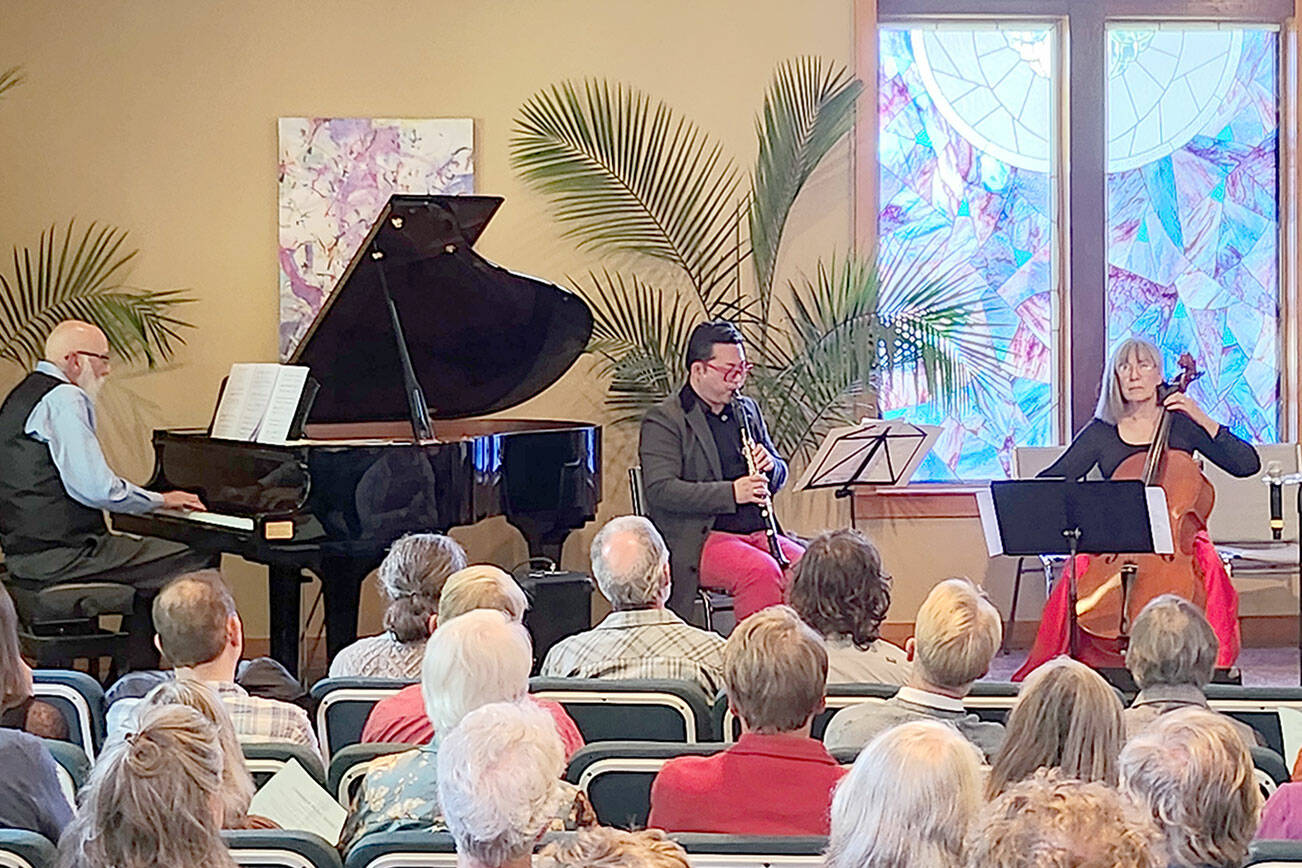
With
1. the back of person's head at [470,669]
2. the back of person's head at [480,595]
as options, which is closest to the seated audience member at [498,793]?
the back of person's head at [470,669]

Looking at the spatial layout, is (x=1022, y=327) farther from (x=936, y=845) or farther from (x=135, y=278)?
(x=936, y=845)

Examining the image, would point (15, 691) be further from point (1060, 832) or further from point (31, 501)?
point (31, 501)

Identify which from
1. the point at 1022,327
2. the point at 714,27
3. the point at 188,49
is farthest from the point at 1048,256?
the point at 188,49

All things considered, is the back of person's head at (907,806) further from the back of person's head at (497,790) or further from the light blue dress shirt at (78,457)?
the light blue dress shirt at (78,457)

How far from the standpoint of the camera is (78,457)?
5.45 m

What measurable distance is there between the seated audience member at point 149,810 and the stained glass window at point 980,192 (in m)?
5.57

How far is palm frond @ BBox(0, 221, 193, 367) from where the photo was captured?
22.0 ft

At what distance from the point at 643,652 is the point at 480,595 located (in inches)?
17.7

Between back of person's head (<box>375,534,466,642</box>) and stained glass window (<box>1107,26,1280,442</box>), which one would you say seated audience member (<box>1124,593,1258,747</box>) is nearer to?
back of person's head (<box>375,534,466,642</box>)

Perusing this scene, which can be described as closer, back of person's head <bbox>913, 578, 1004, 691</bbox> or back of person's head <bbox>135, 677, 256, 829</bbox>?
back of person's head <bbox>135, 677, 256, 829</bbox>

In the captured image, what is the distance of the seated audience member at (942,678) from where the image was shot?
3025mm

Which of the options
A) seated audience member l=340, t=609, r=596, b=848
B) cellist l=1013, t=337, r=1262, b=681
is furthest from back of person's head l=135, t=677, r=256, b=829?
cellist l=1013, t=337, r=1262, b=681

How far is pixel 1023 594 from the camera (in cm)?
711

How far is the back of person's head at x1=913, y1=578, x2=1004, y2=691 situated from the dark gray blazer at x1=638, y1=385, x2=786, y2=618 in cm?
245
